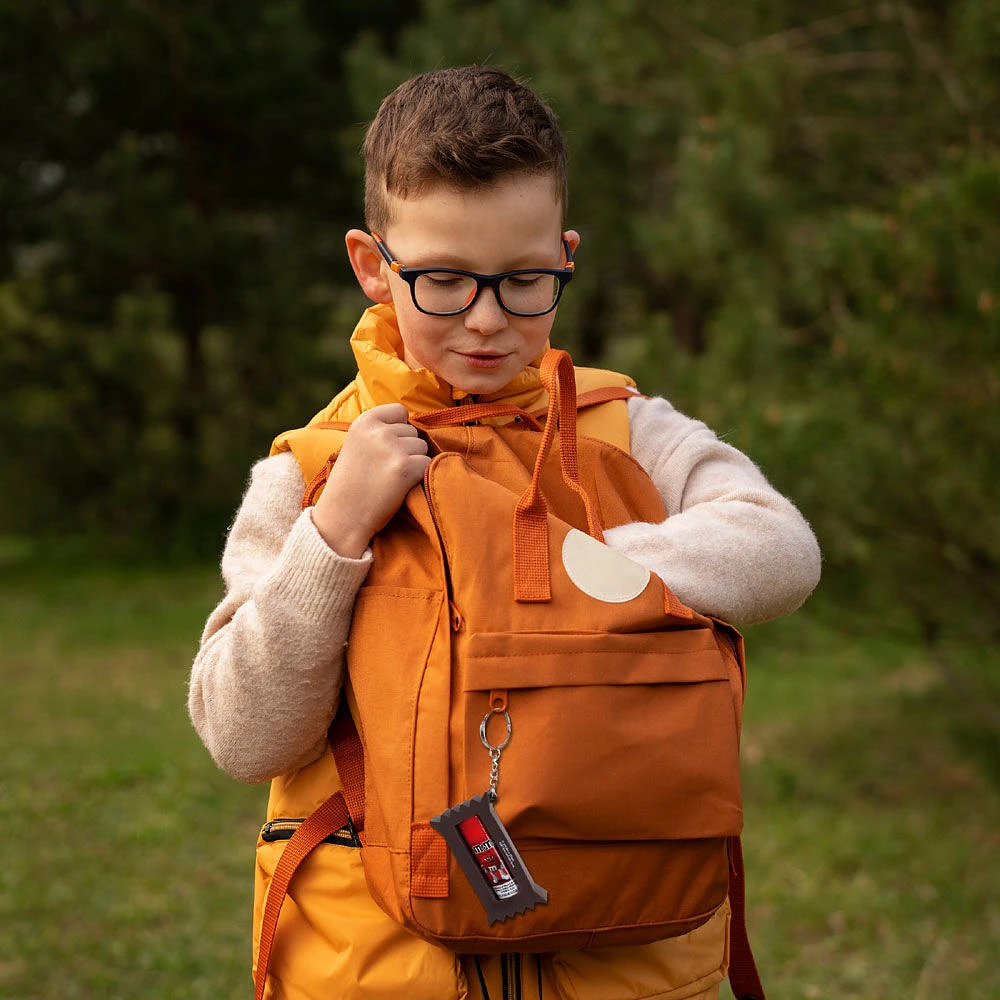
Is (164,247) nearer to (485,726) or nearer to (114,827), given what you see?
(114,827)

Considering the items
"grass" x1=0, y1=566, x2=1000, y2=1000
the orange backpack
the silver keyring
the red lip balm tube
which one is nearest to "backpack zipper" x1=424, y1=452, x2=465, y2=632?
the orange backpack

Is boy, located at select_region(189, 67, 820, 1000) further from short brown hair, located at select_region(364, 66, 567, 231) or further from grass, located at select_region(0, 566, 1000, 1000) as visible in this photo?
grass, located at select_region(0, 566, 1000, 1000)

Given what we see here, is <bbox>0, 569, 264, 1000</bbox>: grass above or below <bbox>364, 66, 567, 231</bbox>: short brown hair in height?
below

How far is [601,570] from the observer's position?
1.42 m

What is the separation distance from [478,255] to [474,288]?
0.13 ft

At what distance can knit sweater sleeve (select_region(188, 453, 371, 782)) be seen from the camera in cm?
146

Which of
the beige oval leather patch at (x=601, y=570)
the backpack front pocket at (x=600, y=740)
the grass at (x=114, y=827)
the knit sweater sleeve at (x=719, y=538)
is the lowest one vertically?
the grass at (x=114, y=827)

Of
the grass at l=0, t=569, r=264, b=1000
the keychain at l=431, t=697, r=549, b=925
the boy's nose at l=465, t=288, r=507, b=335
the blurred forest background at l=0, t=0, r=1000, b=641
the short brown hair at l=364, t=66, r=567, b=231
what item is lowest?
the grass at l=0, t=569, r=264, b=1000

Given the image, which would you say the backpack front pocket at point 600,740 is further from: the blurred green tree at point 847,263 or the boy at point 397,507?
the blurred green tree at point 847,263

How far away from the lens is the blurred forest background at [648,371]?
12.7ft

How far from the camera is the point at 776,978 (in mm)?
3758

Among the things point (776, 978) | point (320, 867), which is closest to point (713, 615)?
point (320, 867)

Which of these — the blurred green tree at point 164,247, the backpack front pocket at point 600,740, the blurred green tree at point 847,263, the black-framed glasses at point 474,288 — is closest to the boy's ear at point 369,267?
the black-framed glasses at point 474,288

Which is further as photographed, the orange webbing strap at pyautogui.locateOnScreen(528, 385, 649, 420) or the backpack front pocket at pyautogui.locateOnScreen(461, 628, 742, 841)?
the orange webbing strap at pyautogui.locateOnScreen(528, 385, 649, 420)
